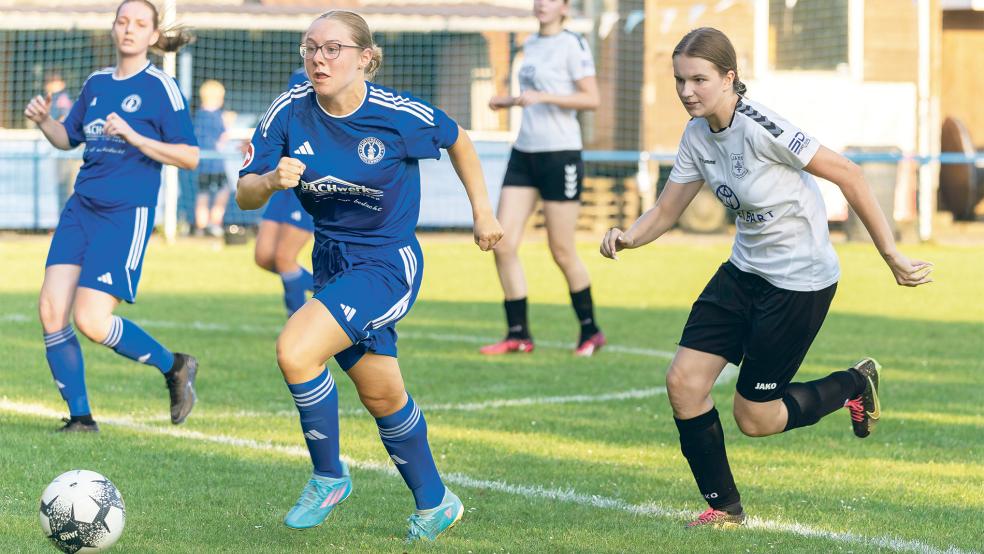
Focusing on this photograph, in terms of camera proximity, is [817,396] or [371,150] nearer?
[371,150]

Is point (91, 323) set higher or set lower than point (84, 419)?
higher

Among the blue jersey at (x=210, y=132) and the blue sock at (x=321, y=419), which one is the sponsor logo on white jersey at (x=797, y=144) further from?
the blue jersey at (x=210, y=132)

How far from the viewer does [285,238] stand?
9547 mm

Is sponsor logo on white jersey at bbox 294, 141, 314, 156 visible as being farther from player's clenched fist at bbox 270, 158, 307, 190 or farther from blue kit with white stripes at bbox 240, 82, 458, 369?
player's clenched fist at bbox 270, 158, 307, 190

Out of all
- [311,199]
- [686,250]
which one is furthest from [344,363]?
[686,250]

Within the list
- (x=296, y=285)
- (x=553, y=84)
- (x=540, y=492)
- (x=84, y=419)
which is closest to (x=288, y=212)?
(x=296, y=285)

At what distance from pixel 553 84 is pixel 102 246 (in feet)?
13.2

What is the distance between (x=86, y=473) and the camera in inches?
183

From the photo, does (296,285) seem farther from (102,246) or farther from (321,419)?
(321,419)

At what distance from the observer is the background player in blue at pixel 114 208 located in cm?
670

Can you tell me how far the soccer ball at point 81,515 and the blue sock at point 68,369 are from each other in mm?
2152

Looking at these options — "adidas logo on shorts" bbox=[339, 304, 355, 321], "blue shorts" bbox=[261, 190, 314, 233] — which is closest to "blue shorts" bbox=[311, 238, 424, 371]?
"adidas logo on shorts" bbox=[339, 304, 355, 321]

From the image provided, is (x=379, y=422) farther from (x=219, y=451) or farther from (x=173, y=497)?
(x=219, y=451)

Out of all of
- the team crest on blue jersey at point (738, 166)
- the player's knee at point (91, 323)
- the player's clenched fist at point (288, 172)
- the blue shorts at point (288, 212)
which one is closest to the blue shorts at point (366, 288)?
the player's clenched fist at point (288, 172)
